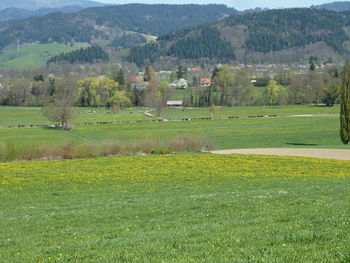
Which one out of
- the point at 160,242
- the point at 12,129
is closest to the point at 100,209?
the point at 160,242

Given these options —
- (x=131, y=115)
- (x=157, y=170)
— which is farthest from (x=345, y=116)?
(x=131, y=115)

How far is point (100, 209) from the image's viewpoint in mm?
21156

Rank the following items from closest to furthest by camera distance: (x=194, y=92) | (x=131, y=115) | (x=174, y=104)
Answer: (x=131, y=115) → (x=174, y=104) → (x=194, y=92)

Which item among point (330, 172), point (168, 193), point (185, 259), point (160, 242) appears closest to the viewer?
point (185, 259)

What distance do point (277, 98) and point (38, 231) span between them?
158336 mm

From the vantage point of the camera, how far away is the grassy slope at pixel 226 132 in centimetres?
7988

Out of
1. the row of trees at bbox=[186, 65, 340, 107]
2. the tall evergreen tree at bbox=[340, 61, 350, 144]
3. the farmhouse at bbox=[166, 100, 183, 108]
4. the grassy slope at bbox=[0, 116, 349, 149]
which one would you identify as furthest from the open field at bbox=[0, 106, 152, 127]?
the tall evergreen tree at bbox=[340, 61, 350, 144]

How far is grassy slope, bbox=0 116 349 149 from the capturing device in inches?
3145

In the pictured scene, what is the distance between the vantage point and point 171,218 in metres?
17.6

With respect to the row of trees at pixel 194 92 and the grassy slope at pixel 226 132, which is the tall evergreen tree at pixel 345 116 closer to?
the grassy slope at pixel 226 132

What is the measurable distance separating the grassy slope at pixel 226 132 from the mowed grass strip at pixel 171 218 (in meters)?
42.0

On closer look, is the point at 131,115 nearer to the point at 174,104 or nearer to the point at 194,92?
the point at 174,104

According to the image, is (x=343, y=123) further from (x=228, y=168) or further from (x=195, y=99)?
(x=195, y=99)

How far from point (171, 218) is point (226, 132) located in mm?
77382
